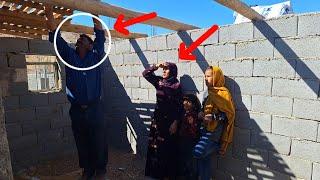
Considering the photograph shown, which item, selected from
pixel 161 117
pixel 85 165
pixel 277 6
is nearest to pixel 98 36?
pixel 161 117

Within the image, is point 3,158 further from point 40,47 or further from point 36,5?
point 40,47

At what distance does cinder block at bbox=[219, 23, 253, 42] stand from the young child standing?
0.41m

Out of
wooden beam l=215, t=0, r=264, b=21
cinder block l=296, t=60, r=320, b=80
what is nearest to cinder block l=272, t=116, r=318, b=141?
cinder block l=296, t=60, r=320, b=80

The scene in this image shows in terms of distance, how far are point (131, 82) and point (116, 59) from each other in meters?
0.61

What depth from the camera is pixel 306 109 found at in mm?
3020

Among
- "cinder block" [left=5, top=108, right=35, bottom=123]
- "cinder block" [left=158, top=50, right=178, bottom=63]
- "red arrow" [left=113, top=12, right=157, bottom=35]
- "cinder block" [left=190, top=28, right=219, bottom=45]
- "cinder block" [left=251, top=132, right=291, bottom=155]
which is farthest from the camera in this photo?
"cinder block" [left=5, top=108, right=35, bottom=123]

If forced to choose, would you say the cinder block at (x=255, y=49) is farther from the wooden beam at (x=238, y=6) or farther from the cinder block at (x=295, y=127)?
the cinder block at (x=295, y=127)

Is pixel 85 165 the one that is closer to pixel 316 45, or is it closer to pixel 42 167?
pixel 42 167

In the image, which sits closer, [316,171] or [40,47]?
[316,171]

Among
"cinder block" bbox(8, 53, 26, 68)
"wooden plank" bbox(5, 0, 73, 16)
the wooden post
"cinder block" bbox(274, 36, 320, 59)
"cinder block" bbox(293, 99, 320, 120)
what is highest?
"wooden plank" bbox(5, 0, 73, 16)

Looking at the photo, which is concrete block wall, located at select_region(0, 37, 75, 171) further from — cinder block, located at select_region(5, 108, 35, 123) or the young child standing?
the young child standing

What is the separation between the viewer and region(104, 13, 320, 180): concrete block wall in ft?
9.81

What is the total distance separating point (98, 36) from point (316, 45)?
2616 mm

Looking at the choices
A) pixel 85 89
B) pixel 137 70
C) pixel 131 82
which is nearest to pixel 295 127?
pixel 85 89
